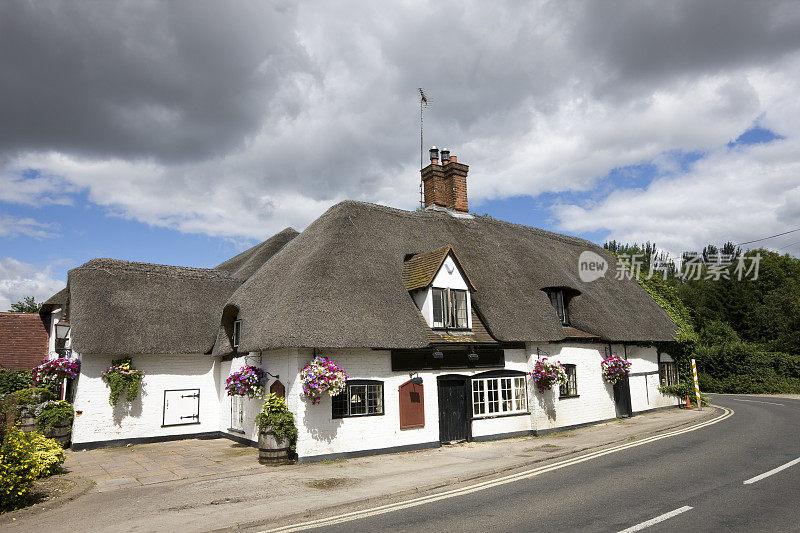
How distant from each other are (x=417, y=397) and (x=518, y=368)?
14.2ft

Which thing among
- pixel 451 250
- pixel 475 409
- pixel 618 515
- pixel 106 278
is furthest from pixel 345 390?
pixel 106 278

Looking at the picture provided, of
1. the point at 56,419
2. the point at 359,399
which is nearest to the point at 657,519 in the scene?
the point at 359,399

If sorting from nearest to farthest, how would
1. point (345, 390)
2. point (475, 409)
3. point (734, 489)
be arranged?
point (734, 489)
point (345, 390)
point (475, 409)

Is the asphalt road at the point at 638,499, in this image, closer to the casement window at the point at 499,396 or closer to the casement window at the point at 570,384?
the casement window at the point at 499,396

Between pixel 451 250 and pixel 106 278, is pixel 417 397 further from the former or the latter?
pixel 106 278

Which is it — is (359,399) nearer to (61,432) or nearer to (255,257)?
(61,432)

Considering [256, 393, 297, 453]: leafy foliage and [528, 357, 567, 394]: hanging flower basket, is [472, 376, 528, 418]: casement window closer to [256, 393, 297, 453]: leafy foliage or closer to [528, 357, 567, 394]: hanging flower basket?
[528, 357, 567, 394]: hanging flower basket

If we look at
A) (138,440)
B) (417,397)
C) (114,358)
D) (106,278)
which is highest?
(106,278)

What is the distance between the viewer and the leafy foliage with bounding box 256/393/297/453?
1326cm

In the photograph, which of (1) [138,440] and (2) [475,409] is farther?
(1) [138,440]

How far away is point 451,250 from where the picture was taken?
16906 mm

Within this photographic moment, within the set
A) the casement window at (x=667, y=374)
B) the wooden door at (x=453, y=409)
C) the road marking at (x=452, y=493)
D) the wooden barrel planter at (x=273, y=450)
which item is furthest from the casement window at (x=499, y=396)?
the casement window at (x=667, y=374)

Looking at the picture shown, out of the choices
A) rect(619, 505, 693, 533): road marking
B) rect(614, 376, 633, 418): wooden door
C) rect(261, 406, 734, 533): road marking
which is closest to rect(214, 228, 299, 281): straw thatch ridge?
rect(261, 406, 734, 533): road marking

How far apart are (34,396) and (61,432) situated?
2.12 meters
